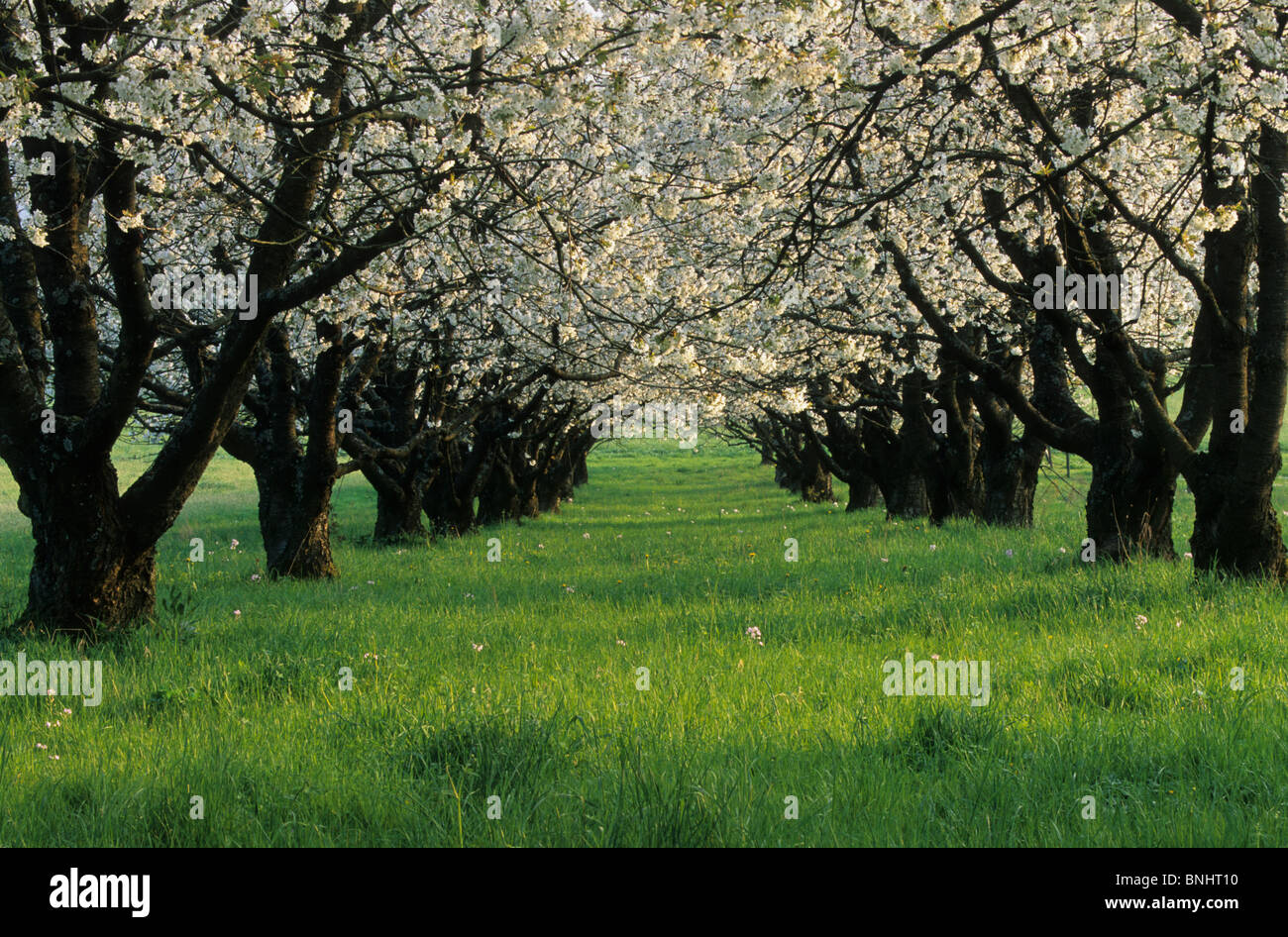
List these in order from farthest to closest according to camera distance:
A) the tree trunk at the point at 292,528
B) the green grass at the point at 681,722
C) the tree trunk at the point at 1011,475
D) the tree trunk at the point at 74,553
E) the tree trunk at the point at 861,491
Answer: the tree trunk at the point at 861,491 < the tree trunk at the point at 1011,475 < the tree trunk at the point at 292,528 < the tree trunk at the point at 74,553 < the green grass at the point at 681,722

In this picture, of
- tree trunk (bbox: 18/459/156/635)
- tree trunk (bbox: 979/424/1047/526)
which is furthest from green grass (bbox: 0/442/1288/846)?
tree trunk (bbox: 979/424/1047/526)

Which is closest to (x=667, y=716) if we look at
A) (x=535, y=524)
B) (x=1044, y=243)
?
(x=1044, y=243)

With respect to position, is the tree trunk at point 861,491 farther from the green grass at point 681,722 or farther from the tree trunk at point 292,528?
the tree trunk at point 292,528

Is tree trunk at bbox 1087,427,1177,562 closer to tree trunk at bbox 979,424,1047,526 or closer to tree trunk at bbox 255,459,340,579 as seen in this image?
tree trunk at bbox 979,424,1047,526

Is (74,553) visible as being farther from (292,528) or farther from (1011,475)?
(1011,475)

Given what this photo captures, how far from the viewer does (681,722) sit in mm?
4785

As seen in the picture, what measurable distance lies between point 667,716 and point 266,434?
31.1 feet

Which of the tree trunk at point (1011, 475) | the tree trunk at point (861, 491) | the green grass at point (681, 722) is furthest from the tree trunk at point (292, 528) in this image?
the tree trunk at point (861, 491)

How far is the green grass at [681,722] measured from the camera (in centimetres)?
359

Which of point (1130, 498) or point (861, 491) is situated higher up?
point (1130, 498)

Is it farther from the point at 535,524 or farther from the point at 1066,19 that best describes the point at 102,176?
the point at 535,524

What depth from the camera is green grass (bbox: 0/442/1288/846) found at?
3592 mm

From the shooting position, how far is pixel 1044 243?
35.1 feet

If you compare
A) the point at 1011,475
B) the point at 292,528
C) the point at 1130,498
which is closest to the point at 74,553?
the point at 292,528
